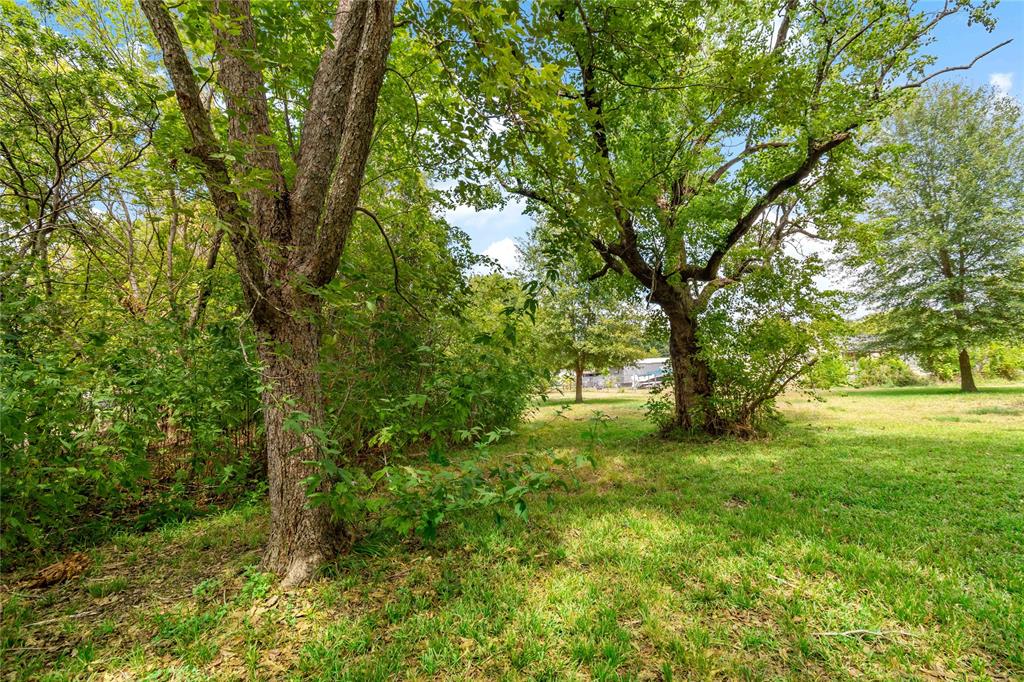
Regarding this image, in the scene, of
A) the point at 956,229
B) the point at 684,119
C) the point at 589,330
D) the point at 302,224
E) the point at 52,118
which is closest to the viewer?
the point at 302,224

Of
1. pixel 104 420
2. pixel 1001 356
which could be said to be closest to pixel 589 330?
pixel 1001 356

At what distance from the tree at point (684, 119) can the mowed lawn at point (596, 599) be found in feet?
6.61

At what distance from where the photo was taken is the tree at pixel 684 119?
2.40 metres

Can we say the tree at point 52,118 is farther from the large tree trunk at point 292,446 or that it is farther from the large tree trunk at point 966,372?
the large tree trunk at point 966,372

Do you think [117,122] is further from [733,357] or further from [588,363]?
[588,363]

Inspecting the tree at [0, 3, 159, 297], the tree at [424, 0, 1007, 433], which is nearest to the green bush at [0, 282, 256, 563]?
the tree at [0, 3, 159, 297]

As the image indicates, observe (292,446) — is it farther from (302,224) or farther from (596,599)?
(596,599)

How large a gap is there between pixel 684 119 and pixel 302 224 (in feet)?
17.9

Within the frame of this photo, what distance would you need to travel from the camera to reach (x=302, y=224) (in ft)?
8.02

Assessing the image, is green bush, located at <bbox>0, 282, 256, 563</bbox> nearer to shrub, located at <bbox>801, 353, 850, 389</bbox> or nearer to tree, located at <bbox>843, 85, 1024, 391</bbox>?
shrub, located at <bbox>801, 353, 850, 389</bbox>

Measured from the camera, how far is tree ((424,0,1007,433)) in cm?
240

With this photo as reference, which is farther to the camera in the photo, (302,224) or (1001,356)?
(1001,356)

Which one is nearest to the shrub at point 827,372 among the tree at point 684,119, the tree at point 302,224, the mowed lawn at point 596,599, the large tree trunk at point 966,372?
the tree at point 684,119

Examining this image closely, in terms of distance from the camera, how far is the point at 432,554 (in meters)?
2.90
